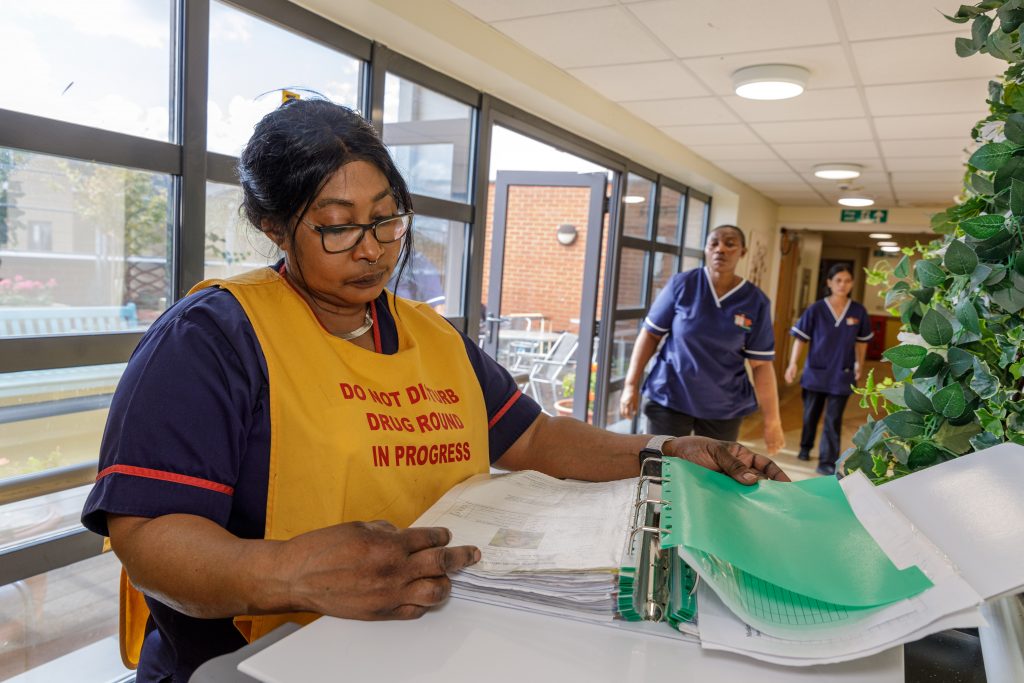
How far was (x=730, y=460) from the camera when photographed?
3.14 feet

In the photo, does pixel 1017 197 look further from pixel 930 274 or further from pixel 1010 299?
pixel 930 274

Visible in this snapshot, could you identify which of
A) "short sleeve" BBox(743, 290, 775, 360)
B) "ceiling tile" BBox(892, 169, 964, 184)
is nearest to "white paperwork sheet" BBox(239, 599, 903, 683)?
"short sleeve" BBox(743, 290, 775, 360)

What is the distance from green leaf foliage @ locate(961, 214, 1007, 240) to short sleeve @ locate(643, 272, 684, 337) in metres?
2.64

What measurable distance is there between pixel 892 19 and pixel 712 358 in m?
1.56

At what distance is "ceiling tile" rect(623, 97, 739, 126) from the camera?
12.5ft

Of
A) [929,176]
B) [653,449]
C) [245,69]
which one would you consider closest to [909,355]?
[653,449]

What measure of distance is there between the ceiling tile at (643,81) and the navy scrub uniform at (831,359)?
252 centimetres

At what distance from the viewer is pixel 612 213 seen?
15.9 ft

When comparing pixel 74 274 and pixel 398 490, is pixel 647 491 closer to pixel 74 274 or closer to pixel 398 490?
pixel 398 490

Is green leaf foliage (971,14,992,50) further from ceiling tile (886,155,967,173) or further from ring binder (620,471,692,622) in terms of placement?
ceiling tile (886,155,967,173)

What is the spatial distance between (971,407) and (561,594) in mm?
595

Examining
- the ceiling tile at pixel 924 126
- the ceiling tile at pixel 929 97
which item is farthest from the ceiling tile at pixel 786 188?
the ceiling tile at pixel 929 97

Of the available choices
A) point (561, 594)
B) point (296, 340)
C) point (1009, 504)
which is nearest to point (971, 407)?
point (1009, 504)

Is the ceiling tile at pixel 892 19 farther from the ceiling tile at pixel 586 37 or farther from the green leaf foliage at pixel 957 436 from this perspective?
the green leaf foliage at pixel 957 436
